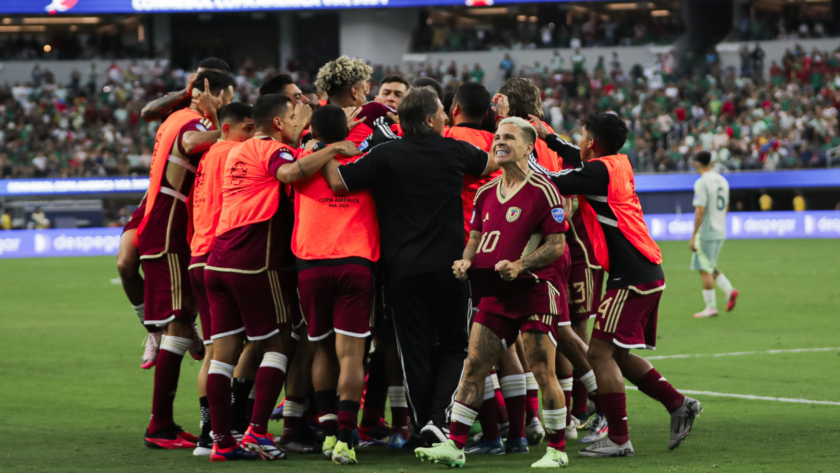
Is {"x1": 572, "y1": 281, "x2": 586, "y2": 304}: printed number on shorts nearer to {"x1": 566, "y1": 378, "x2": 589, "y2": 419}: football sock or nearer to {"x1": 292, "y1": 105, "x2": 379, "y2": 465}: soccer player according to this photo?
{"x1": 566, "y1": 378, "x2": 589, "y2": 419}: football sock

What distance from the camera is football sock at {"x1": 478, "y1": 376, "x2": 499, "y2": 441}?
6.57m

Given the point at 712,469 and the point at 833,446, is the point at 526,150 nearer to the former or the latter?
the point at 712,469

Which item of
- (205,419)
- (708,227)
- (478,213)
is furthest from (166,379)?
(708,227)

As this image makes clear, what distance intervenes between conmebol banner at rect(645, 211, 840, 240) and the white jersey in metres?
18.0

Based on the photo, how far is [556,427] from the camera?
6047 millimetres

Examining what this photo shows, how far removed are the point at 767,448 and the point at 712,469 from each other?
0.87 m

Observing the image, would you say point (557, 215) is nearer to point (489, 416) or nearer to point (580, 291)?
point (489, 416)

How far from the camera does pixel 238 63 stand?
53.7 metres

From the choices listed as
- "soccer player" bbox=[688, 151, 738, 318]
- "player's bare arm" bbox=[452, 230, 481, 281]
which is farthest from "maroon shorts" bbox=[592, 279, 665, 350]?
"soccer player" bbox=[688, 151, 738, 318]

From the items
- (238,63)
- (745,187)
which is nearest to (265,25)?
(238,63)

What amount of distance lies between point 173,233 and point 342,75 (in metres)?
1.66

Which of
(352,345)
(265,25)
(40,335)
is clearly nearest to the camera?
(352,345)

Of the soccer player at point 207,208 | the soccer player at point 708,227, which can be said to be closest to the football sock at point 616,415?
the soccer player at point 207,208

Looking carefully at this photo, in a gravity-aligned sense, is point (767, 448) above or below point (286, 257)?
below
